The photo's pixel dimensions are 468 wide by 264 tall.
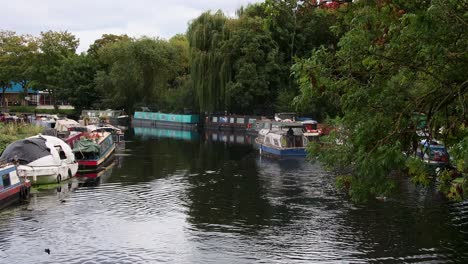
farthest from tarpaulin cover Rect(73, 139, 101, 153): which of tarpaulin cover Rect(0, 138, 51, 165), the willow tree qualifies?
the willow tree

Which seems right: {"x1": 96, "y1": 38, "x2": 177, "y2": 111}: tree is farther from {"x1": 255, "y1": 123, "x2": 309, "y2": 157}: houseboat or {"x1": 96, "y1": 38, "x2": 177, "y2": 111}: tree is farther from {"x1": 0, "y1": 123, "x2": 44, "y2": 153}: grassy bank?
{"x1": 255, "y1": 123, "x2": 309, "y2": 157}: houseboat

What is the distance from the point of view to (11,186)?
1099 inches

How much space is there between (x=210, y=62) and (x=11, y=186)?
164 feet

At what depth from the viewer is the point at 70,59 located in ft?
344

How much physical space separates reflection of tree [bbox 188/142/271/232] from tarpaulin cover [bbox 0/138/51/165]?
920 cm

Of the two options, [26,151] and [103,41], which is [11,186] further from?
[103,41]

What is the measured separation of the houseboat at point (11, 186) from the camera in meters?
27.1

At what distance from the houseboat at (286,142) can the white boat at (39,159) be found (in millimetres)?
18455

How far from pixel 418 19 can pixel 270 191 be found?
23099 mm

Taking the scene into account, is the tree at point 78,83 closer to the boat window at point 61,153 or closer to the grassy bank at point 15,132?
the grassy bank at point 15,132

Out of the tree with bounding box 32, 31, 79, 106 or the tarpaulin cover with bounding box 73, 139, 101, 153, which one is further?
the tree with bounding box 32, 31, 79, 106

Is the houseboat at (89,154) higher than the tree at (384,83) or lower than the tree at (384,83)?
lower

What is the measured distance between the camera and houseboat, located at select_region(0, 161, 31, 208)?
27094 mm

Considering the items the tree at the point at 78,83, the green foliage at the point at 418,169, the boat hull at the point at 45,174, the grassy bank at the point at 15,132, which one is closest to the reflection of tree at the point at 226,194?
the boat hull at the point at 45,174
